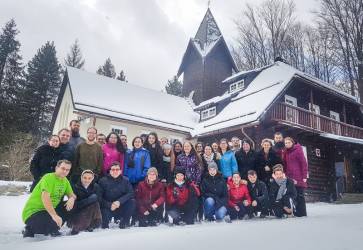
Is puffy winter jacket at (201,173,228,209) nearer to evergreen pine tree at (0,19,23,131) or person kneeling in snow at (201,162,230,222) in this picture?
person kneeling in snow at (201,162,230,222)

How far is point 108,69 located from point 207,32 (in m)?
19.7

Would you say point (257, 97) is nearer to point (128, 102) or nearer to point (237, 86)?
point (237, 86)

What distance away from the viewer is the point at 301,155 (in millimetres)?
7012

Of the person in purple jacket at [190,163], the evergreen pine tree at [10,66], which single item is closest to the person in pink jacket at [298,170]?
the person in purple jacket at [190,163]

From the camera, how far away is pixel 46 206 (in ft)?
14.4

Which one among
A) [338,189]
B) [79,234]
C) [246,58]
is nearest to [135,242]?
[79,234]

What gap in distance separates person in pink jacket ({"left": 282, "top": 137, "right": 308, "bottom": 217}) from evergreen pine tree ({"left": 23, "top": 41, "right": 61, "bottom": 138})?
2691 centimetres

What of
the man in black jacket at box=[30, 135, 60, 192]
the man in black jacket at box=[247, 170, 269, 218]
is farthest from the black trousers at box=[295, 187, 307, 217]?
the man in black jacket at box=[30, 135, 60, 192]

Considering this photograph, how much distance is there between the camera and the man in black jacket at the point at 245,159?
7307 millimetres

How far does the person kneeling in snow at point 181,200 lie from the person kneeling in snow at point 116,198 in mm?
796

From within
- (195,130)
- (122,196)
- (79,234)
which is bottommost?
(79,234)

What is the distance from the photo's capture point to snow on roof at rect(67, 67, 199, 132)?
16.6m

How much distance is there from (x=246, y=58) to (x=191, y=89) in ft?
18.1

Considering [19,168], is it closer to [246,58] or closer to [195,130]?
[195,130]
